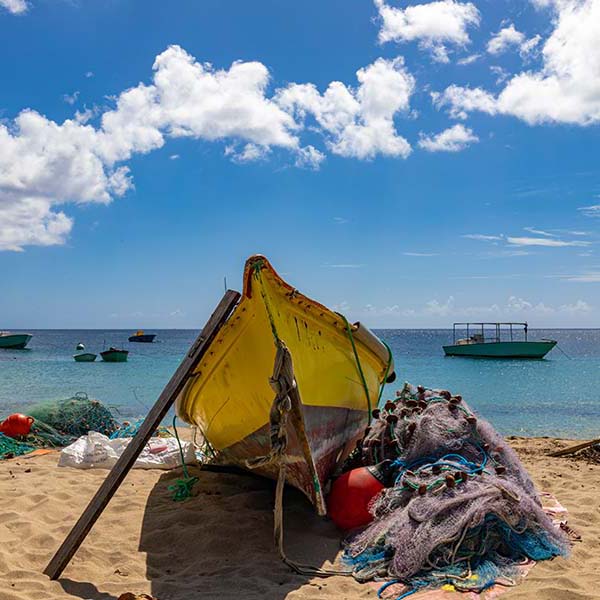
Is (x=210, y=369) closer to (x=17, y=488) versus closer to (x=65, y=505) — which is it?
(x=65, y=505)

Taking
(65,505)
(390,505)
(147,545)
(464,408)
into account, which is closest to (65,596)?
(147,545)

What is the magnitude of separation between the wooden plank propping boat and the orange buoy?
4196mm

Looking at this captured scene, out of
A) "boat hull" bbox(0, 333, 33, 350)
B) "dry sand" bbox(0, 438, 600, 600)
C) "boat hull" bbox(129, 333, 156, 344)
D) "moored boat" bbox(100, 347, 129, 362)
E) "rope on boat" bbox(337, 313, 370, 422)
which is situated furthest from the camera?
"boat hull" bbox(129, 333, 156, 344)

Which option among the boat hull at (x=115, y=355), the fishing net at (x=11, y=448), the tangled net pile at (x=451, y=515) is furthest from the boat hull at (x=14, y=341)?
the tangled net pile at (x=451, y=515)

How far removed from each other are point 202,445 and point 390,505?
11.3ft

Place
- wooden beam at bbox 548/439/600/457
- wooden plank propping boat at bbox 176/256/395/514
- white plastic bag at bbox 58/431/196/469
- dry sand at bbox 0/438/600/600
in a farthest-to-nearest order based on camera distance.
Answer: wooden beam at bbox 548/439/600/457
white plastic bag at bbox 58/431/196/469
wooden plank propping boat at bbox 176/256/395/514
dry sand at bbox 0/438/600/600

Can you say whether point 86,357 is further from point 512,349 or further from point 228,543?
point 228,543

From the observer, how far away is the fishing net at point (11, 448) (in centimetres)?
855

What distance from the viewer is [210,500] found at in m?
6.22

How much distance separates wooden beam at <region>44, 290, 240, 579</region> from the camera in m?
4.48

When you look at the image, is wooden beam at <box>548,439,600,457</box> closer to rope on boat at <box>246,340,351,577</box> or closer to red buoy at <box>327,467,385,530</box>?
red buoy at <box>327,467,385,530</box>

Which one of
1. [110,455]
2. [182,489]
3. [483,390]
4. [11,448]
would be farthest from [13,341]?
[182,489]

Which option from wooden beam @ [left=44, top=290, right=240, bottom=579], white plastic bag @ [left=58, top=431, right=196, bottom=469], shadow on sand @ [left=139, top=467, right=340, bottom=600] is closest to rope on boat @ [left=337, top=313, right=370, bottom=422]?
shadow on sand @ [left=139, top=467, right=340, bottom=600]

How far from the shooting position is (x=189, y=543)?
16.8 ft
